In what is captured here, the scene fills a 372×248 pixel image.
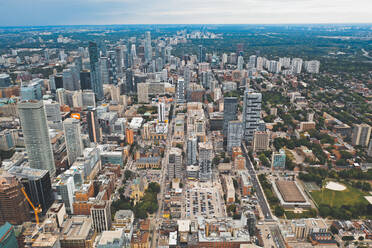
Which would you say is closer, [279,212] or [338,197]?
[279,212]

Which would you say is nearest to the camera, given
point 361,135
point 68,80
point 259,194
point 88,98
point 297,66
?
point 259,194

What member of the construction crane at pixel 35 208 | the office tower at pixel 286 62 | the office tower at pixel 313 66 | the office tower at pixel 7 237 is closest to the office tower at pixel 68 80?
the construction crane at pixel 35 208

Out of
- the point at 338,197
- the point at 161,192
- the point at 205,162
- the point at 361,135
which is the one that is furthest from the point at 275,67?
the point at 161,192

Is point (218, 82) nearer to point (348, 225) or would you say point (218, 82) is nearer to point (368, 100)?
point (368, 100)

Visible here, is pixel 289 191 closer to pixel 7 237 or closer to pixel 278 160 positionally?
pixel 278 160

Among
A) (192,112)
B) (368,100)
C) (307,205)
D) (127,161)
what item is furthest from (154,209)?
(368,100)

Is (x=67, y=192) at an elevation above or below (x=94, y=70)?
below

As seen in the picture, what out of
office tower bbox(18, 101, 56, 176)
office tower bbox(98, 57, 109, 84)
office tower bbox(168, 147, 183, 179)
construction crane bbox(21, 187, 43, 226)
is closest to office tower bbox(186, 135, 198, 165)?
office tower bbox(168, 147, 183, 179)

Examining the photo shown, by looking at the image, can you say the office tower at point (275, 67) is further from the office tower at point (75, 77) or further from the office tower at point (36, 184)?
the office tower at point (36, 184)
